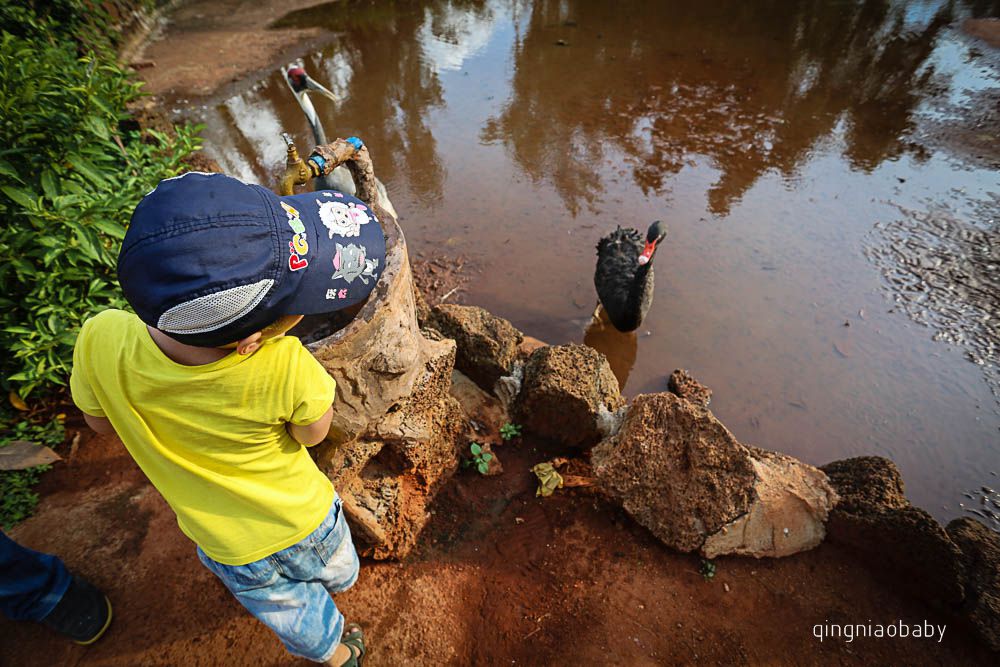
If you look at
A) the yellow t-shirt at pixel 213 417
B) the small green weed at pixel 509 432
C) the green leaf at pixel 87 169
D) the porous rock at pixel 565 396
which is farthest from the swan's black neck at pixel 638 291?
the green leaf at pixel 87 169

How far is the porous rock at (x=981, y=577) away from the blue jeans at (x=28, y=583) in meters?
4.22

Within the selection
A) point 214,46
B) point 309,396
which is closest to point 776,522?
point 309,396

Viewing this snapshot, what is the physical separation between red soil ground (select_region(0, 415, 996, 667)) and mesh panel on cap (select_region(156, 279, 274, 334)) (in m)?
2.00

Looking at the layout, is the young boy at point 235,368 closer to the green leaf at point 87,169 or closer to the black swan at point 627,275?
the green leaf at point 87,169

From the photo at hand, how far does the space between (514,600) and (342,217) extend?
2.10m

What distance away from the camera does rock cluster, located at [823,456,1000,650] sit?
2.16 m

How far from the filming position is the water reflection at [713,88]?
261 inches

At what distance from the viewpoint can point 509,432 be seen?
126 inches

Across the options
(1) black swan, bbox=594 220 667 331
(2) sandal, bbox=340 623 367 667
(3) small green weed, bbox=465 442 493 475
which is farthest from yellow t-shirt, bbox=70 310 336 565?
(1) black swan, bbox=594 220 667 331

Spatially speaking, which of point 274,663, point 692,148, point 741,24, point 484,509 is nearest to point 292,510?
point 274,663

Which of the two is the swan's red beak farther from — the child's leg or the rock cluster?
the child's leg

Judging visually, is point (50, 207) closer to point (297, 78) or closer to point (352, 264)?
point (297, 78)

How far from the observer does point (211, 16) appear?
11641 mm

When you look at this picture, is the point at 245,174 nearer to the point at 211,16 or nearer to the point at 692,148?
the point at 692,148
